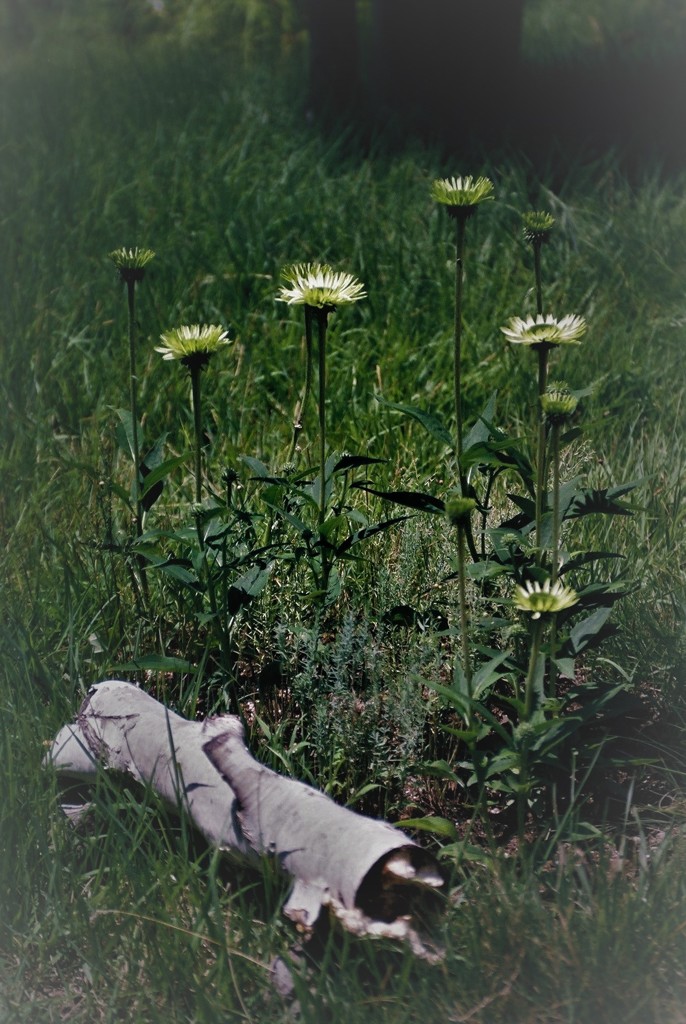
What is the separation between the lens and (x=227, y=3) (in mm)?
5062

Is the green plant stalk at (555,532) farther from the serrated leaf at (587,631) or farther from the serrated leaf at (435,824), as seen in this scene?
the serrated leaf at (435,824)

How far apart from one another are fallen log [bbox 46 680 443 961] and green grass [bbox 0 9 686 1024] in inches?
2.0

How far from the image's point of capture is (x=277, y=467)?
111 inches

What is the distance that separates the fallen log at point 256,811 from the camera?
5.41ft

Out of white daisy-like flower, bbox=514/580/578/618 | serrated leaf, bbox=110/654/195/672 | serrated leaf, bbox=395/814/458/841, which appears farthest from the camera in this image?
serrated leaf, bbox=110/654/195/672

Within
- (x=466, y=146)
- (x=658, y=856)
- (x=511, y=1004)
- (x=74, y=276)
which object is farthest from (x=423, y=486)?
(x=466, y=146)

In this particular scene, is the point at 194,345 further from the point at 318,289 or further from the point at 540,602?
the point at 540,602

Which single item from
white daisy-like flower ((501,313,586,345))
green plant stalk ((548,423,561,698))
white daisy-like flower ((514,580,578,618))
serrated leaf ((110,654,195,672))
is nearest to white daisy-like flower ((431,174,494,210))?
white daisy-like flower ((501,313,586,345))

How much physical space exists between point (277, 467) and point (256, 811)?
1192 millimetres

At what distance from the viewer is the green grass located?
64.4 inches

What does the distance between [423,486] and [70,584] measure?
0.85 meters

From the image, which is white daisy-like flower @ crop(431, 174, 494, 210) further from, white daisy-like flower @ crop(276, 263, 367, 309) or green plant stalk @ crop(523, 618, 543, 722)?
green plant stalk @ crop(523, 618, 543, 722)

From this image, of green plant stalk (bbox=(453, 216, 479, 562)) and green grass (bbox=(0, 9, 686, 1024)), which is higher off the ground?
green plant stalk (bbox=(453, 216, 479, 562))

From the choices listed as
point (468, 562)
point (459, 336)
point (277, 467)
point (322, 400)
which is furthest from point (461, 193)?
point (277, 467)
